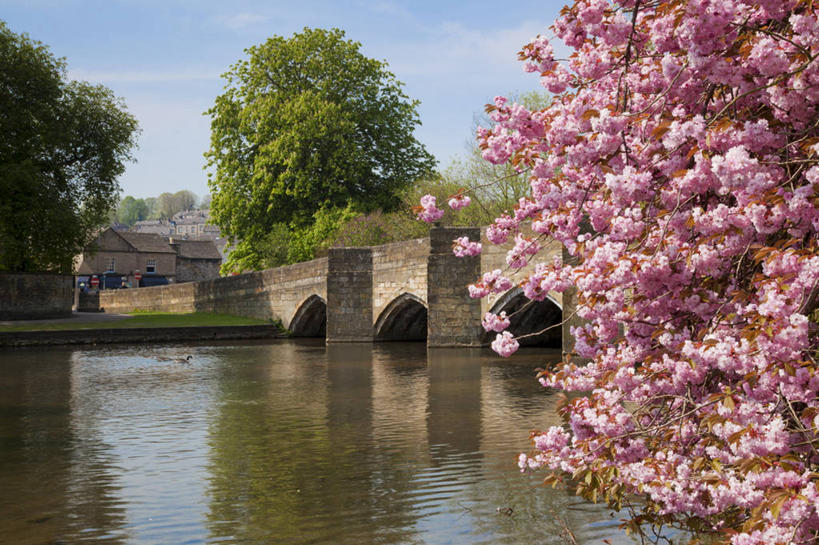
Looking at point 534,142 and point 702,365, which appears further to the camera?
point 534,142

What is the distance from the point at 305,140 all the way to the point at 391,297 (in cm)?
1150

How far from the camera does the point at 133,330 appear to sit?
3150cm

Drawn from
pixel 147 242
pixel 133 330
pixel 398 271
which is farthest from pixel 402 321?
pixel 147 242

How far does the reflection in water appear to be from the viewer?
6.61m

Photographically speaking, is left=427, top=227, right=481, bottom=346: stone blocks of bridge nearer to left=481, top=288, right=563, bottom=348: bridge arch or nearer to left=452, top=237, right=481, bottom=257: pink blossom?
left=481, top=288, right=563, bottom=348: bridge arch

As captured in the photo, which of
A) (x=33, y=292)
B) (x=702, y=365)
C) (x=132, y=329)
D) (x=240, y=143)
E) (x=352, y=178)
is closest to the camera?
(x=702, y=365)

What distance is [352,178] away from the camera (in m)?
36.8

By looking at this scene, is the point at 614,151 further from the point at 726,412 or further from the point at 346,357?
the point at 346,357

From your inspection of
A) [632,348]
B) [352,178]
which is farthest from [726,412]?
[352,178]

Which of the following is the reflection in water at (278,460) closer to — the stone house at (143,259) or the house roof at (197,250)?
the stone house at (143,259)

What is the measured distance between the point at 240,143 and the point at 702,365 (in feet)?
A: 120

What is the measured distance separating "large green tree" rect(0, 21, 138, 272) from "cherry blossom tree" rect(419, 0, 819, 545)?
28.9 m

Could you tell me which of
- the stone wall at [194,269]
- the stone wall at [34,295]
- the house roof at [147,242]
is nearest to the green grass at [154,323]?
the stone wall at [34,295]

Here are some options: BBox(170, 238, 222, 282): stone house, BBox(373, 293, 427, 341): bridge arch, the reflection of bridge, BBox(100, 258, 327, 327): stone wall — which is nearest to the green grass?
BBox(100, 258, 327, 327): stone wall
